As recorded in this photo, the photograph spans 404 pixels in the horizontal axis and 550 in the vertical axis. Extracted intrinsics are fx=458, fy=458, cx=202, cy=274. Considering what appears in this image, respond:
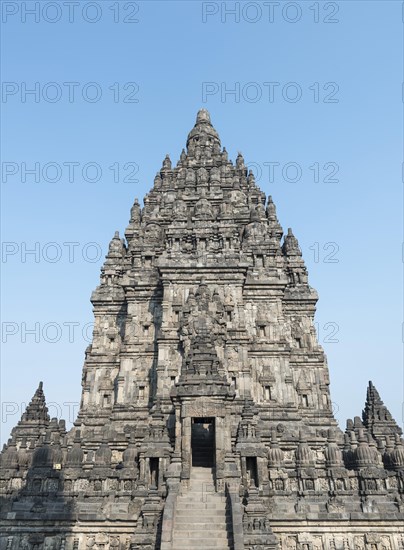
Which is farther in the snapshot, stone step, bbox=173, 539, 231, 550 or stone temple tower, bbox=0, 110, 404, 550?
stone temple tower, bbox=0, 110, 404, 550

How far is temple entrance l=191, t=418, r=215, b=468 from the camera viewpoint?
2270 centimetres

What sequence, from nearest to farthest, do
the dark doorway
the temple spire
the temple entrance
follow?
the dark doorway < the temple entrance < the temple spire

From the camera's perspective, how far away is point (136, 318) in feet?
107

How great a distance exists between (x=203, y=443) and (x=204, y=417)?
11.4ft

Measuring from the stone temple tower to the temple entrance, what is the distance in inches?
4.4

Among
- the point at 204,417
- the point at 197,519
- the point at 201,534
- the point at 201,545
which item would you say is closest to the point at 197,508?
the point at 197,519

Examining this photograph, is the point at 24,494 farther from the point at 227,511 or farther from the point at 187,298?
the point at 187,298

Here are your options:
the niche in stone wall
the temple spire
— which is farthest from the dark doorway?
the temple spire

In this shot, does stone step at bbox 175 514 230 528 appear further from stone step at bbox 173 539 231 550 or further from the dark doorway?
the dark doorway

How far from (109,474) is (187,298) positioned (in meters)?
13.0

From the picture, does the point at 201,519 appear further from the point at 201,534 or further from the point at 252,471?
the point at 252,471

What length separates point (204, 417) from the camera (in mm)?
22062

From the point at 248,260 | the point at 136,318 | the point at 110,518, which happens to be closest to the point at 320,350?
the point at 248,260

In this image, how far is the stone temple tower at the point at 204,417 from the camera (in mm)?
19109
